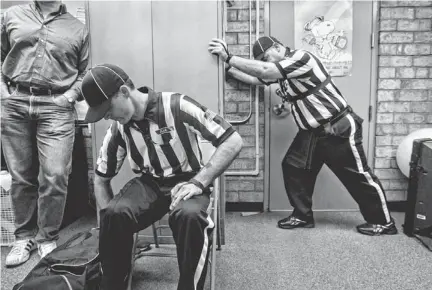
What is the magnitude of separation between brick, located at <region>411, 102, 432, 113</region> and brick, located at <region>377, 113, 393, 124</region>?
0.19 meters

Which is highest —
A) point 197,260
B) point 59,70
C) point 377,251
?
point 59,70

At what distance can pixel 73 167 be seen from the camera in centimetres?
344

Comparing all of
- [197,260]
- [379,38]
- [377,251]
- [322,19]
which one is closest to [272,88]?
[322,19]

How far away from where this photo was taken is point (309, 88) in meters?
3.07

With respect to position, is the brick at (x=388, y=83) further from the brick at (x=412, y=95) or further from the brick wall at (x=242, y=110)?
the brick wall at (x=242, y=110)

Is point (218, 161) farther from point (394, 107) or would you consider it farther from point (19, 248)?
point (394, 107)

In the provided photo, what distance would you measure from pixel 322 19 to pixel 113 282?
2.55 meters

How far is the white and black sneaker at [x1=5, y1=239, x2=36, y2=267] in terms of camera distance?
105 inches

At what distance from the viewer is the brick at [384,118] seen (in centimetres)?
355

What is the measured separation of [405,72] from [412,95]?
20cm

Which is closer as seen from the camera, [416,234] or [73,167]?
[416,234]

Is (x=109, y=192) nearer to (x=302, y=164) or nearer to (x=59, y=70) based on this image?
(x=59, y=70)

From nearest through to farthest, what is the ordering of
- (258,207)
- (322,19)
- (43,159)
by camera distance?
(43,159)
(322,19)
(258,207)

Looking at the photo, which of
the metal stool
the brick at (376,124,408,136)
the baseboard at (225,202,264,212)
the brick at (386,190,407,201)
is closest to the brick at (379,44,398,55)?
the brick at (376,124,408,136)
